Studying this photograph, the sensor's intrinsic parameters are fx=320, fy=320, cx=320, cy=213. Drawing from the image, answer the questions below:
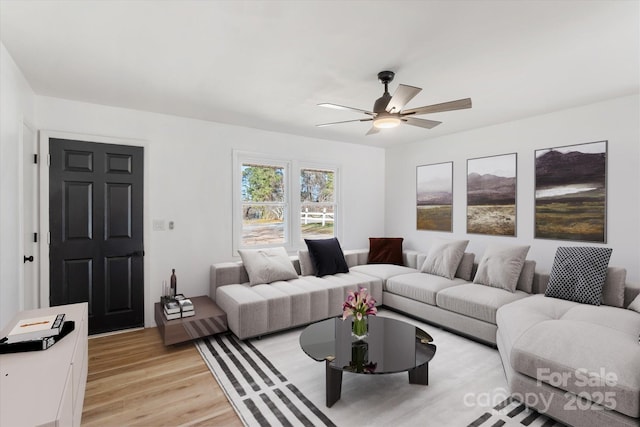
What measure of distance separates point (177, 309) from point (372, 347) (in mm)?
2045

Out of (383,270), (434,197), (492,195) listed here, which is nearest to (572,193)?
(492,195)

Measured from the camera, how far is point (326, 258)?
14.6 ft

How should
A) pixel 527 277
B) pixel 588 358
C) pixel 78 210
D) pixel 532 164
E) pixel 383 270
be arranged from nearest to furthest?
pixel 588 358 < pixel 78 210 < pixel 527 277 < pixel 532 164 < pixel 383 270

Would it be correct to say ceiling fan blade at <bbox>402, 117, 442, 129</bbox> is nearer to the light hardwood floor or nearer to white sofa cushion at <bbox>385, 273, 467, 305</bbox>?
white sofa cushion at <bbox>385, 273, 467, 305</bbox>

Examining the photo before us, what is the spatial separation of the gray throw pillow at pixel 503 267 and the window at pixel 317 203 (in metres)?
2.43

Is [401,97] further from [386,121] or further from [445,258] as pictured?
[445,258]

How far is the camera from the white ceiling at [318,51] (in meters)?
1.84

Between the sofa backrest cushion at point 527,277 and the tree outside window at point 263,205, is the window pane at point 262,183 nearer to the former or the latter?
the tree outside window at point 263,205

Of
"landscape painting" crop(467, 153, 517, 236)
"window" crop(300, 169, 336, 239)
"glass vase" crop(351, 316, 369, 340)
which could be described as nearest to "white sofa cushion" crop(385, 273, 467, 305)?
"landscape painting" crop(467, 153, 517, 236)

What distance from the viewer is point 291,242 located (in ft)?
16.1

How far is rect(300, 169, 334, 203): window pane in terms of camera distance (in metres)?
5.10

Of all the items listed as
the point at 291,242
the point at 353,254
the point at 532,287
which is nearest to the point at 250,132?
the point at 291,242

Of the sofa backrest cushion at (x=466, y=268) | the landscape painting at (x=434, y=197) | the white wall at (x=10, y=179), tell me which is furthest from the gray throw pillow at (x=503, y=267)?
the white wall at (x=10, y=179)

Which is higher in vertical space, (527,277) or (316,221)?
(316,221)
